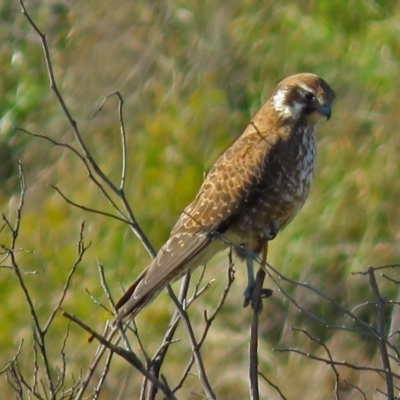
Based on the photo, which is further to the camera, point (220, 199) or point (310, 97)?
point (310, 97)

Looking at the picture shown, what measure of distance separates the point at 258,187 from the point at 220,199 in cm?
16

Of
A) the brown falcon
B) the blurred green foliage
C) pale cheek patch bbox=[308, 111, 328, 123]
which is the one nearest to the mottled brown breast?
the brown falcon

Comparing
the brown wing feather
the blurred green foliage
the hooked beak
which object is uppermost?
the blurred green foliage

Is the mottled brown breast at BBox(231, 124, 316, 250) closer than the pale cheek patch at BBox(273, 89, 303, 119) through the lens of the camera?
Yes

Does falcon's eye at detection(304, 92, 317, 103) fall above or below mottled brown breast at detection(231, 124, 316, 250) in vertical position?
above

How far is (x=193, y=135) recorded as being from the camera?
7258 millimetres

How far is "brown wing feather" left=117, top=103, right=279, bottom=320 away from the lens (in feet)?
13.8

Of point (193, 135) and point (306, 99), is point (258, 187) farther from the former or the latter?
point (193, 135)

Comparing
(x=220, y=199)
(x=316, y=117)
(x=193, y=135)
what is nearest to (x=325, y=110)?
(x=316, y=117)

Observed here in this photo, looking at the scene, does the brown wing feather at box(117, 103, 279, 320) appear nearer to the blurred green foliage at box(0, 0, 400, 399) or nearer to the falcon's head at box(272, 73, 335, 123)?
the falcon's head at box(272, 73, 335, 123)

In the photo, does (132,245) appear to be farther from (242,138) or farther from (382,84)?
(242,138)

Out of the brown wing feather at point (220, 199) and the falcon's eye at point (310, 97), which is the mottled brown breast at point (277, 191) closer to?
the brown wing feather at point (220, 199)

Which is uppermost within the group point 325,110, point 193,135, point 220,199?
point 193,135

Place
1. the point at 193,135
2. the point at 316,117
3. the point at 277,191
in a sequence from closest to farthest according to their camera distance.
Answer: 1. the point at 277,191
2. the point at 316,117
3. the point at 193,135
